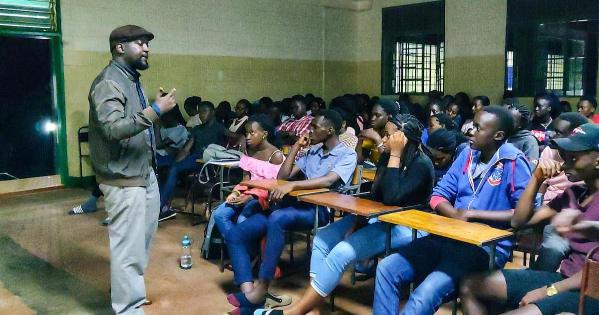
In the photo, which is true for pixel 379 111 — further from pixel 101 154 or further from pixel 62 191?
pixel 62 191

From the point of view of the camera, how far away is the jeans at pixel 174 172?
5.91 m

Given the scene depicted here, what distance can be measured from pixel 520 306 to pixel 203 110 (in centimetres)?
490

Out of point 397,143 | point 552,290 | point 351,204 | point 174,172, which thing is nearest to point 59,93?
point 174,172

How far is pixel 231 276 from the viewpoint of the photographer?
4133mm

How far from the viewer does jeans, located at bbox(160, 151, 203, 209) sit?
5.91 metres

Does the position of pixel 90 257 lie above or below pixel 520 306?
below

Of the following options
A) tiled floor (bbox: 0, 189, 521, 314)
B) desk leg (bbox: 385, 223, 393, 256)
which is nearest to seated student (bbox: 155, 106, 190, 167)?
tiled floor (bbox: 0, 189, 521, 314)

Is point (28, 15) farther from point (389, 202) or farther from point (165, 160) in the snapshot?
point (389, 202)

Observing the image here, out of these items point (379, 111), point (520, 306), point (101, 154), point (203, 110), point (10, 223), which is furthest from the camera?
point (203, 110)

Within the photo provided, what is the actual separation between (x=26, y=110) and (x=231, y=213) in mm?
4861

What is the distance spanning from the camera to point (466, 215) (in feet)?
9.04


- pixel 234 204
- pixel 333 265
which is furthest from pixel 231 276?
pixel 333 265

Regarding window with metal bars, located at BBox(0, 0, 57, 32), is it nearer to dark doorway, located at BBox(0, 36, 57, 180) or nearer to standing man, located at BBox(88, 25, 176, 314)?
dark doorway, located at BBox(0, 36, 57, 180)

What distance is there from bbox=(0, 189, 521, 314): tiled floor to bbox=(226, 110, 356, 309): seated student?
0.90ft
